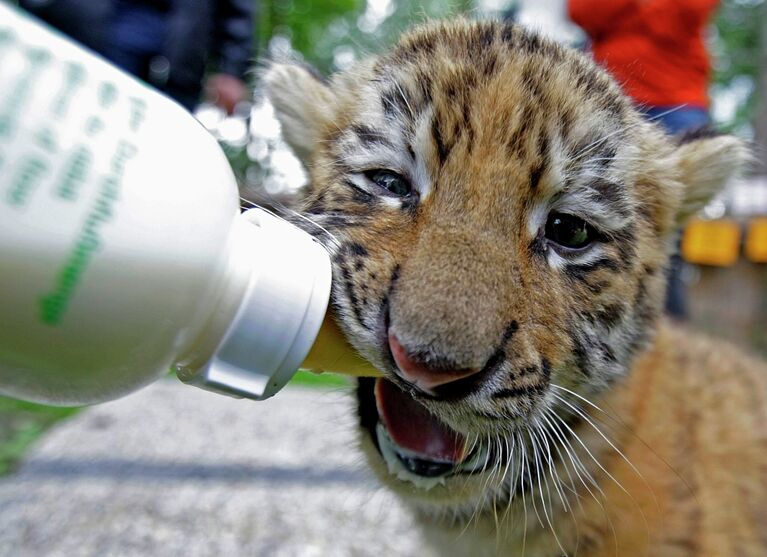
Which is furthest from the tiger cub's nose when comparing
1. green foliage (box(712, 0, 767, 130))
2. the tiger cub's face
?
green foliage (box(712, 0, 767, 130))

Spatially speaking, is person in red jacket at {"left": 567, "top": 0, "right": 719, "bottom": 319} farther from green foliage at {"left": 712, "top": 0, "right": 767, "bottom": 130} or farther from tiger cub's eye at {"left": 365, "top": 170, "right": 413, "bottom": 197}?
green foliage at {"left": 712, "top": 0, "right": 767, "bottom": 130}

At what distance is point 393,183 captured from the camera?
6.41 feet

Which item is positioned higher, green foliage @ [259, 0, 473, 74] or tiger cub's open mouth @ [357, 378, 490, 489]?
green foliage @ [259, 0, 473, 74]

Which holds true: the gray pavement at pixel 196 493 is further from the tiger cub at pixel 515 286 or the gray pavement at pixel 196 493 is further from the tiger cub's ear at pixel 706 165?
the tiger cub's ear at pixel 706 165

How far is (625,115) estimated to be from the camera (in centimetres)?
215

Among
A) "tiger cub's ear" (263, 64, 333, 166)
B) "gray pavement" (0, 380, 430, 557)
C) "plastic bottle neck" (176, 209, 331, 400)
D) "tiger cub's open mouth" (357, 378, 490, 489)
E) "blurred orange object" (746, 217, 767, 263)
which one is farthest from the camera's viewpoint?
"blurred orange object" (746, 217, 767, 263)

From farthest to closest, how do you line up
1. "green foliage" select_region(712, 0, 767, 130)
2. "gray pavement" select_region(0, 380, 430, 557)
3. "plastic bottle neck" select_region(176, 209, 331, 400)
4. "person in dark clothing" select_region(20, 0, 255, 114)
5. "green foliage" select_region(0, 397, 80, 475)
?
"green foliage" select_region(712, 0, 767, 130)
"person in dark clothing" select_region(20, 0, 255, 114)
"green foliage" select_region(0, 397, 80, 475)
"gray pavement" select_region(0, 380, 430, 557)
"plastic bottle neck" select_region(176, 209, 331, 400)

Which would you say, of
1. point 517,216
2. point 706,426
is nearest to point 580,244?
point 517,216

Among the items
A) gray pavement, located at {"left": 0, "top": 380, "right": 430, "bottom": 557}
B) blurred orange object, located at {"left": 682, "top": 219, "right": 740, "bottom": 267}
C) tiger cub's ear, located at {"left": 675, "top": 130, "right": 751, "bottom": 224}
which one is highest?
blurred orange object, located at {"left": 682, "top": 219, "right": 740, "bottom": 267}

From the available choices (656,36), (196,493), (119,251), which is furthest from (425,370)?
(656,36)

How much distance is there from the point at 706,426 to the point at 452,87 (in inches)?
67.4

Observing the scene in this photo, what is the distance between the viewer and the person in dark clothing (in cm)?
387

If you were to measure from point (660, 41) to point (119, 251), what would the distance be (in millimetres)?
4215

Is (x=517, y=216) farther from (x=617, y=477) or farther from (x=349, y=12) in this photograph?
(x=349, y=12)
